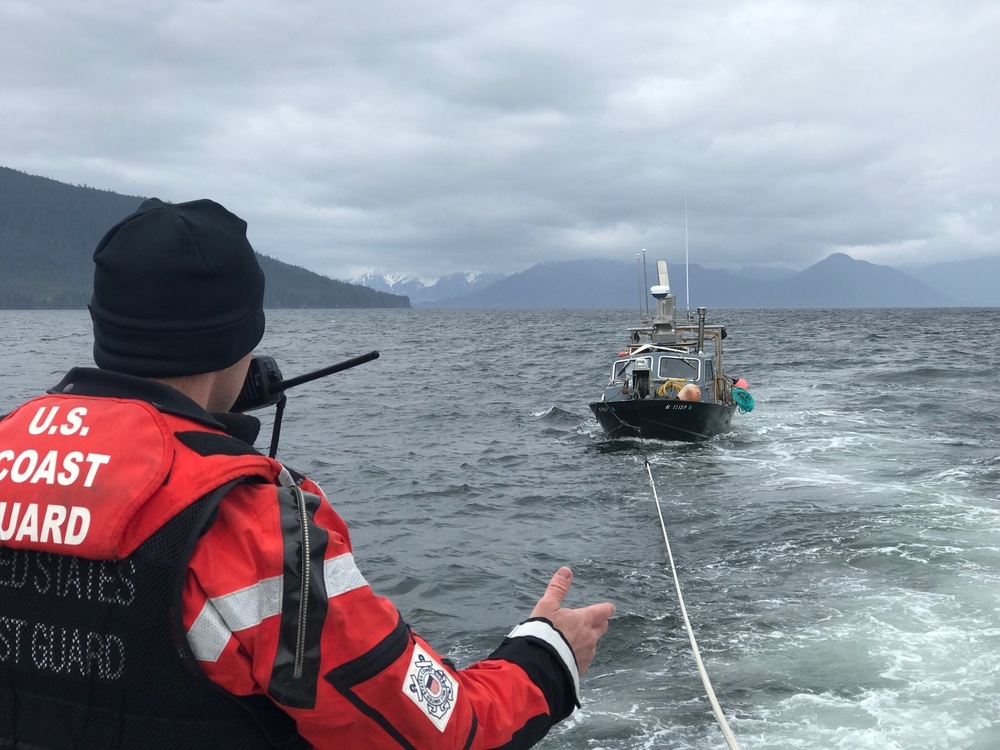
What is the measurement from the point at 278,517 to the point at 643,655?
6.97 m

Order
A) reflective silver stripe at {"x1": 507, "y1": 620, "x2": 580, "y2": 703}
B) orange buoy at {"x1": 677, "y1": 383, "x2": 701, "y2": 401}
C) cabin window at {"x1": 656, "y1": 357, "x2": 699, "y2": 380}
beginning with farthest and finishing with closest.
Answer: cabin window at {"x1": 656, "y1": 357, "x2": 699, "y2": 380}, orange buoy at {"x1": 677, "y1": 383, "x2": 701, "y2": 401}, reflective silver stripe at {"x1": 507, "y1": 620, "x2": 580, "y2": 703}

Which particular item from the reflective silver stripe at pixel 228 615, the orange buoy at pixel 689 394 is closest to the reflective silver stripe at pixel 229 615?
the reflective silver stripe at pixel 228 615

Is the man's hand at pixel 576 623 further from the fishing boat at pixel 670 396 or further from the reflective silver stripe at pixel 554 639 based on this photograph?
the fishing boat at pixel 670 396

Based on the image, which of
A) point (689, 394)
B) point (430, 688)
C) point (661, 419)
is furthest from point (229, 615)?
point (689, 394)

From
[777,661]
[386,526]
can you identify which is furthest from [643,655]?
[386,526]

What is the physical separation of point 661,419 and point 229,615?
1801cm

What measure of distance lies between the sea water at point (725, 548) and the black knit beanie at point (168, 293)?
5.40m

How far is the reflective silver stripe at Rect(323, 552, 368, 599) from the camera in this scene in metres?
1.65

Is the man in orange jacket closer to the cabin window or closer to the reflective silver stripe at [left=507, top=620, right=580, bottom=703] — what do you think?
the reflective silver stripe at [left=507, top=620, right=580, bottom=703]

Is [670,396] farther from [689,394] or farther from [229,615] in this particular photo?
[229,615]

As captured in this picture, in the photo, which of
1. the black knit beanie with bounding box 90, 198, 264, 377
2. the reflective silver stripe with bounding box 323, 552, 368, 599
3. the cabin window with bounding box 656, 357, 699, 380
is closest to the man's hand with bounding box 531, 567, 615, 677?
the reflective silver stripe with bounding box 323, 552, 368, 599

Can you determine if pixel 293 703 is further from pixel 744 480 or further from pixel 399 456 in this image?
pixel 399 456

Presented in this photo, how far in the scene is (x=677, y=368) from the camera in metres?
21.0

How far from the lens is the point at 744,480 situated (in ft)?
Answer: 51.2
